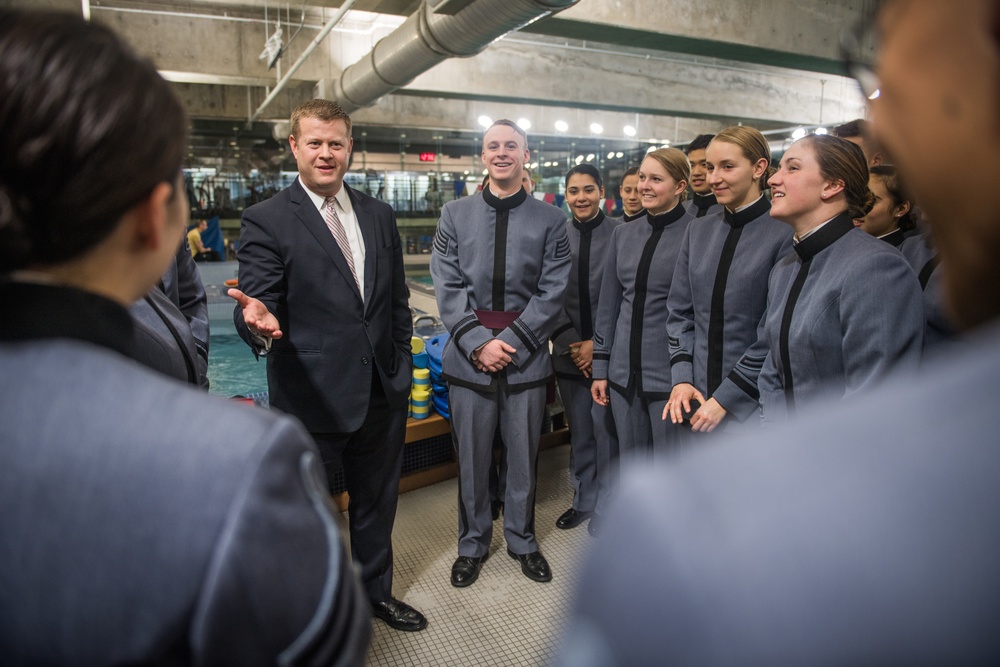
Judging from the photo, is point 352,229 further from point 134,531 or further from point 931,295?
point 931,295

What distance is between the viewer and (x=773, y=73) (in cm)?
1086

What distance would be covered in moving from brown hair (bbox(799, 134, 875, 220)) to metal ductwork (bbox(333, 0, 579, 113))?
2.33m

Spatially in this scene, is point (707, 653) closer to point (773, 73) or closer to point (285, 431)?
point (285, 431)

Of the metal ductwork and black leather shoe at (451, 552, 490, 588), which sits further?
the metal ductwork

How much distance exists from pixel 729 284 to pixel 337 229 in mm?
1481

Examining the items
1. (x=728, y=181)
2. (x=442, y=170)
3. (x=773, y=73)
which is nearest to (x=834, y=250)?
(x=728, y=181)

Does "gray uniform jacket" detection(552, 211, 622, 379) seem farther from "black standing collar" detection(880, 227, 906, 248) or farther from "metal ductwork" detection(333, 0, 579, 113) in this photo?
"metal ductwork" detection(333, 0, 579, 113)

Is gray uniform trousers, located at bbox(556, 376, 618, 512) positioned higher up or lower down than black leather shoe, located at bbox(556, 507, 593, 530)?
higher up

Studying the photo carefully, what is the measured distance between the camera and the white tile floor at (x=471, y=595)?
224 centimetres

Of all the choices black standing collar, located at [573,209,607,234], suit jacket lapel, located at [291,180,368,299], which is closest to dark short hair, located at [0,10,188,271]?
suit jacket lapel, located at [291,180,368,299]

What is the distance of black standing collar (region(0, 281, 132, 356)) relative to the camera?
56 cm

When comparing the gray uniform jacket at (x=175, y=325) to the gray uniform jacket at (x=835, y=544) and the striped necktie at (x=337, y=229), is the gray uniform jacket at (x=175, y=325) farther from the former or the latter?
the gray uniform jacket at (x=835, y=544)

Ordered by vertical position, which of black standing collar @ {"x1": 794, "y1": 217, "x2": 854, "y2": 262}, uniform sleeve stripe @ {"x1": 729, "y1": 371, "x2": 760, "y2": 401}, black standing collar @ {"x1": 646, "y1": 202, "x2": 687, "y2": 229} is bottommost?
uniform sleeve stripe @ {"x1": 729, "y1": 371, "x2": 760, "y2": 401}

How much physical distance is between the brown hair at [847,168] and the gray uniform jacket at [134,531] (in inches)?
77.9
